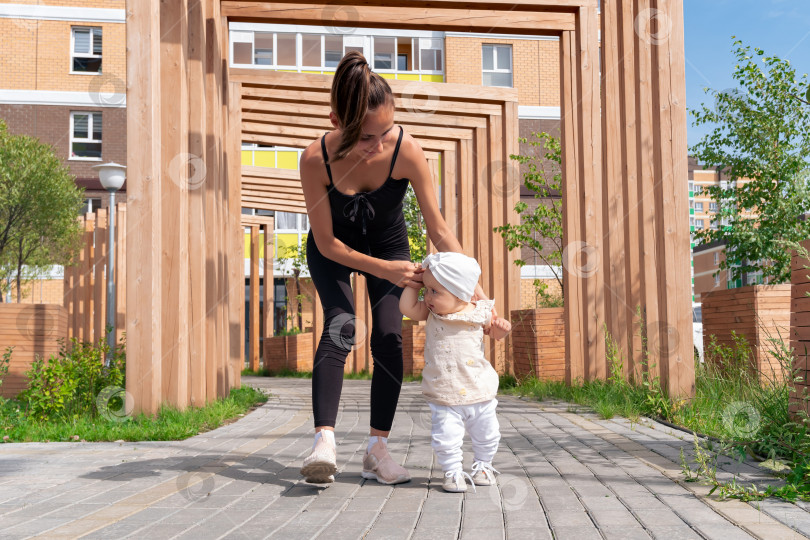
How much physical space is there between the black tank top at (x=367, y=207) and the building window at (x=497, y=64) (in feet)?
90.0

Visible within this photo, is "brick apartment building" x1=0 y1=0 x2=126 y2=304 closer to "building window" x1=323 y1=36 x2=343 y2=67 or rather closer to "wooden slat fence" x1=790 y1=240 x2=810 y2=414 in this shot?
"building window" x1=323 y1=36 x2=343 y2=67

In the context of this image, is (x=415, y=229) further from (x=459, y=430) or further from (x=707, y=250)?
(x=707, y=250)

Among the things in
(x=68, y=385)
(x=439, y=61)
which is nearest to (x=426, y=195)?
(x=68, y=385)

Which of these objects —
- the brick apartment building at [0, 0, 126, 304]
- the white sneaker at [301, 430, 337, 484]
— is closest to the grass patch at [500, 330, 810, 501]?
the white sneaker at [301, 430, 337, 484]

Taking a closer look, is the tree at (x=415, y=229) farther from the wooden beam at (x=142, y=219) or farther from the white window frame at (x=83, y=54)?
the white window frame at (x=83, y=54)

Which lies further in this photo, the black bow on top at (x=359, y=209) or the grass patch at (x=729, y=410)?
the black bow on top at (x=359, y=209)

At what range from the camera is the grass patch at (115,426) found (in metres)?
4.91

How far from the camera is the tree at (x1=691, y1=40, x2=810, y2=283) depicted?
1158cm

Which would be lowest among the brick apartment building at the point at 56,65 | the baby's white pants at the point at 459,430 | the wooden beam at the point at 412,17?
the baby's white pants at the point at 459,430

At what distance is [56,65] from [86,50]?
118cm

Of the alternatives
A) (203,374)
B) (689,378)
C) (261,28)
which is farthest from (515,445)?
(261,28)

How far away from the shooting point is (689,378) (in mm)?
5645

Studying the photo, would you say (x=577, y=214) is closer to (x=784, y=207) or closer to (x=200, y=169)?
(x=200, y=169)

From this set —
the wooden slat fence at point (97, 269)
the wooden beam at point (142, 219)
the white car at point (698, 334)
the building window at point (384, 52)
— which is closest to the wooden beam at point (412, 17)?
the wooden beam at point (142, 219)
